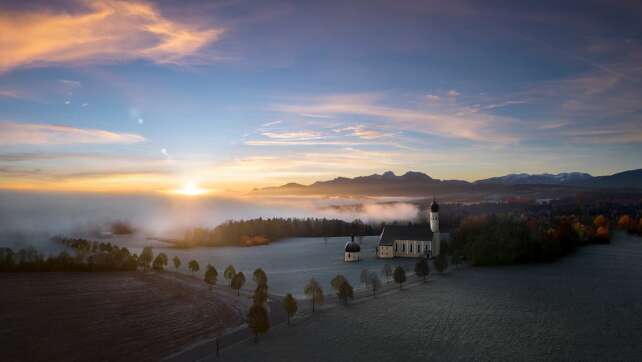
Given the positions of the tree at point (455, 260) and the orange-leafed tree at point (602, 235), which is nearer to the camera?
the tree at point (455, 260)

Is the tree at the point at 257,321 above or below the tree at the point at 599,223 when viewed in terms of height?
below

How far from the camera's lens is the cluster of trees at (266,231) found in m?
163

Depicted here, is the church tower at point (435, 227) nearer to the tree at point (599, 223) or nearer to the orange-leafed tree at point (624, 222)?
the tree at point (599, 223)

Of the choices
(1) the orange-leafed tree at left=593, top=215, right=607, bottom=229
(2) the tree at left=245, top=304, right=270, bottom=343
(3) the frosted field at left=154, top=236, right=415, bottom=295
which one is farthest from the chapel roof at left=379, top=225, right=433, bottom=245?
(1) the orange-leafed tree at left=593, top=215, right=607, bottom=229

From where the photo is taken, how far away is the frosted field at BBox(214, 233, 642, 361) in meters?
41.6

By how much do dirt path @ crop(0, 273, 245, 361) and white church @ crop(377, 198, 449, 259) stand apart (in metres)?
45.5

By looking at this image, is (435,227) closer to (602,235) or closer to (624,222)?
(602,235)

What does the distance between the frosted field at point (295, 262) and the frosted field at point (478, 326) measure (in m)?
16.1

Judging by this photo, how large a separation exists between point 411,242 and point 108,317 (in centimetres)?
6790

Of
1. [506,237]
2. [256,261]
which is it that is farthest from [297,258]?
[506,237]

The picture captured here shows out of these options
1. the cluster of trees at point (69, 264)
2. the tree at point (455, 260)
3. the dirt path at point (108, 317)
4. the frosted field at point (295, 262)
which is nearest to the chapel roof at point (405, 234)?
the frosted field at point (295, 262)

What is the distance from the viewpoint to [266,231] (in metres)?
183

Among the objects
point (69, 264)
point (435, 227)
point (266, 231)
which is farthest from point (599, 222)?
point (69, 264)

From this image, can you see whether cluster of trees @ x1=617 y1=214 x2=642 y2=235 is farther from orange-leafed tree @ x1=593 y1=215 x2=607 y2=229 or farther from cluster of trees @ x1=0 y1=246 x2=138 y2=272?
cluster of trees @ x1=0 y1=246 x2=138 y2=272
